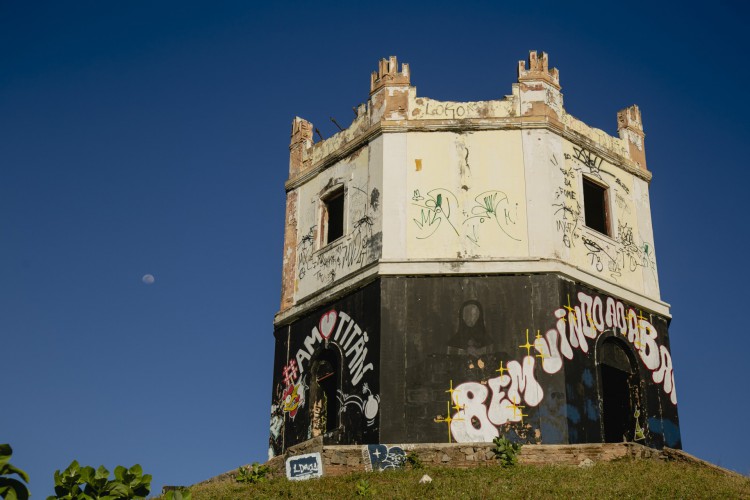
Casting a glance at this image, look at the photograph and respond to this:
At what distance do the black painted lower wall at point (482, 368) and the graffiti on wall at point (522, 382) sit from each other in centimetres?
3

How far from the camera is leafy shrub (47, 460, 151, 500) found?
38.0 feet

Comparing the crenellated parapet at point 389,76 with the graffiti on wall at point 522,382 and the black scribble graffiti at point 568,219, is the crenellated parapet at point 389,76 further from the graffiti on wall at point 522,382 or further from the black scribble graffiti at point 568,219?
the graffiti on wall at point 522,382

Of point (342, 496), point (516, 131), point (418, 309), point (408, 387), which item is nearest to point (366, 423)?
point (408, 387)

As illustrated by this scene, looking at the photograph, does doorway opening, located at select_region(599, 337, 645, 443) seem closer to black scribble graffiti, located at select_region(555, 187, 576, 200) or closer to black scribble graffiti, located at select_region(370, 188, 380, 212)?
black scribble graffiti, located at select_region(555, 187, 576, 200)

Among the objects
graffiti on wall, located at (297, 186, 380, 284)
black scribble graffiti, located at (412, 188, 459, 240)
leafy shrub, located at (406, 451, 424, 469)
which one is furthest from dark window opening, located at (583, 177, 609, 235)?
leafy shrub, located at (406, 451, 424, 469)

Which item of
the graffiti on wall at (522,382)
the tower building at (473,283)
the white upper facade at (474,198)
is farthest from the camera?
the white upper facade at (474,198)

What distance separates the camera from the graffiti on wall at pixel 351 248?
25.6m

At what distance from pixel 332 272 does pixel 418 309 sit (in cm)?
308

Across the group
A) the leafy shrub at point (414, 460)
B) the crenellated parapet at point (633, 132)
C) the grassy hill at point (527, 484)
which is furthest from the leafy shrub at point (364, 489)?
the crenellated parapet at point (633, 132)

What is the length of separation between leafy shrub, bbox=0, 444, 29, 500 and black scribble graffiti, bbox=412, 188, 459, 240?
1650 cm

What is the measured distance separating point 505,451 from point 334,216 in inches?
342

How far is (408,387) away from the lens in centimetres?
2358

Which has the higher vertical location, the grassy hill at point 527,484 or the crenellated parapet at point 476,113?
the crenellated parapet at point 476,113

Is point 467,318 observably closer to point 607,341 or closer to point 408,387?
point 408,387
